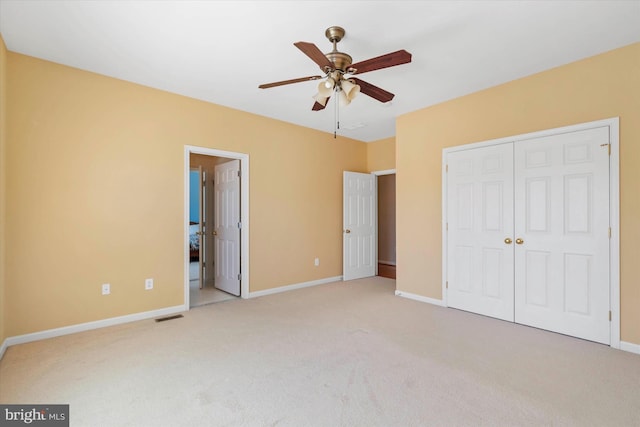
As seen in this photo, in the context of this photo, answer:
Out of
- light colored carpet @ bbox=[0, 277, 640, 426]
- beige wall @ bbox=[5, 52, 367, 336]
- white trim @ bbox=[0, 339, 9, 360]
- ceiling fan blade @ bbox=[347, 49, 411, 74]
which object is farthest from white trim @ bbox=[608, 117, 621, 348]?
white trim @ bbox=[0, 339, 9, 360]

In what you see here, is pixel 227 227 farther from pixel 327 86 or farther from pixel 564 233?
pixel 564 233

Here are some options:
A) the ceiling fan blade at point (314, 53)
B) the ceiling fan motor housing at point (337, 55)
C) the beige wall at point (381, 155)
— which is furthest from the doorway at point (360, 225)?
the ceiling fan blade at point (314, 53)

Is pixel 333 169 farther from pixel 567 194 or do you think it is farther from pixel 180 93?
pixel 567 194

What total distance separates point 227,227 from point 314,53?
10.9 ft

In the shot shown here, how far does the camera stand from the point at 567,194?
308 cm

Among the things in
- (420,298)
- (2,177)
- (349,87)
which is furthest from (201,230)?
(349,87)

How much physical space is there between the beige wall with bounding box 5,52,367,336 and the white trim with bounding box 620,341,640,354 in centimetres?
407

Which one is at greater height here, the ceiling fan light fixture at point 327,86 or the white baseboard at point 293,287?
the ceiling fan light fixture at point 327,86

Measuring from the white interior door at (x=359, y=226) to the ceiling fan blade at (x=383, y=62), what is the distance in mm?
3341

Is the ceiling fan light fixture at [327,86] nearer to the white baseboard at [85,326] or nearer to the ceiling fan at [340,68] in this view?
the ceiling fan at [340,68]

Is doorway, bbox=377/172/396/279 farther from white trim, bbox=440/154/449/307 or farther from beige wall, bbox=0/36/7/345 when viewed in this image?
beige wall, bbox=0/36/7/345

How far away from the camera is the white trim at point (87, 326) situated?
2864mm

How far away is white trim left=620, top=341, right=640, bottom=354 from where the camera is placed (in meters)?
2.69

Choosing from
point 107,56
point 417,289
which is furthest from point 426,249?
point 107,56
